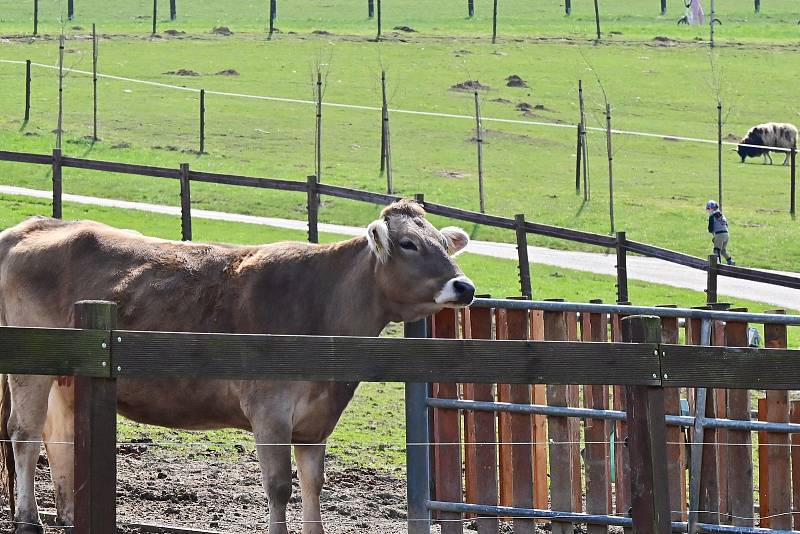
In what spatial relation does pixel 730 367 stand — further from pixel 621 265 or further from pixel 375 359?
pixel 621 265

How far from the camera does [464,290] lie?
7.85 metres

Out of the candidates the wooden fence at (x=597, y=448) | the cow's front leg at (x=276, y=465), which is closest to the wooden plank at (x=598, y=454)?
the wooden fence at (x=597, y=448)

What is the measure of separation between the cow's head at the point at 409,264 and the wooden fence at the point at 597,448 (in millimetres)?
308

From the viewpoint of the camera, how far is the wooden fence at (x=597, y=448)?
295 inches

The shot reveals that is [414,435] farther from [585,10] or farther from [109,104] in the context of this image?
[585,10]

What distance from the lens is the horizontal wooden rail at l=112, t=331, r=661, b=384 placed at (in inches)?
197

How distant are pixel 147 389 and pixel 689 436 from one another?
3367 mm

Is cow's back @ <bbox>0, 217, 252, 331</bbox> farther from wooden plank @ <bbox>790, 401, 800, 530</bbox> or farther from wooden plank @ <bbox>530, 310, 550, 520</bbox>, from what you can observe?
wooden plank @ <bbox>790, 401, 800, 530</bbox>

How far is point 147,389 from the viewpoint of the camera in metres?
8.40

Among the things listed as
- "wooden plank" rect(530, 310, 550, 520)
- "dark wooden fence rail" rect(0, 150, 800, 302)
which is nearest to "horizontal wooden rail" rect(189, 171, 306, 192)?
"dark wooden fence rail" rect(0, 150, 800, 302)

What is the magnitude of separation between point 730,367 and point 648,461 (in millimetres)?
544

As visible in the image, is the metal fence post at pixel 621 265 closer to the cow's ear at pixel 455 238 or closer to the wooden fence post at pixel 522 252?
the wooden fence post at pixel 522 252

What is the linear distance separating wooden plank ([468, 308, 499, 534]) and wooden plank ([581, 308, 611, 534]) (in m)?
0.55

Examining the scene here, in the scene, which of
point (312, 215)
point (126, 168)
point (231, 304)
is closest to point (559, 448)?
point (231, 304)
